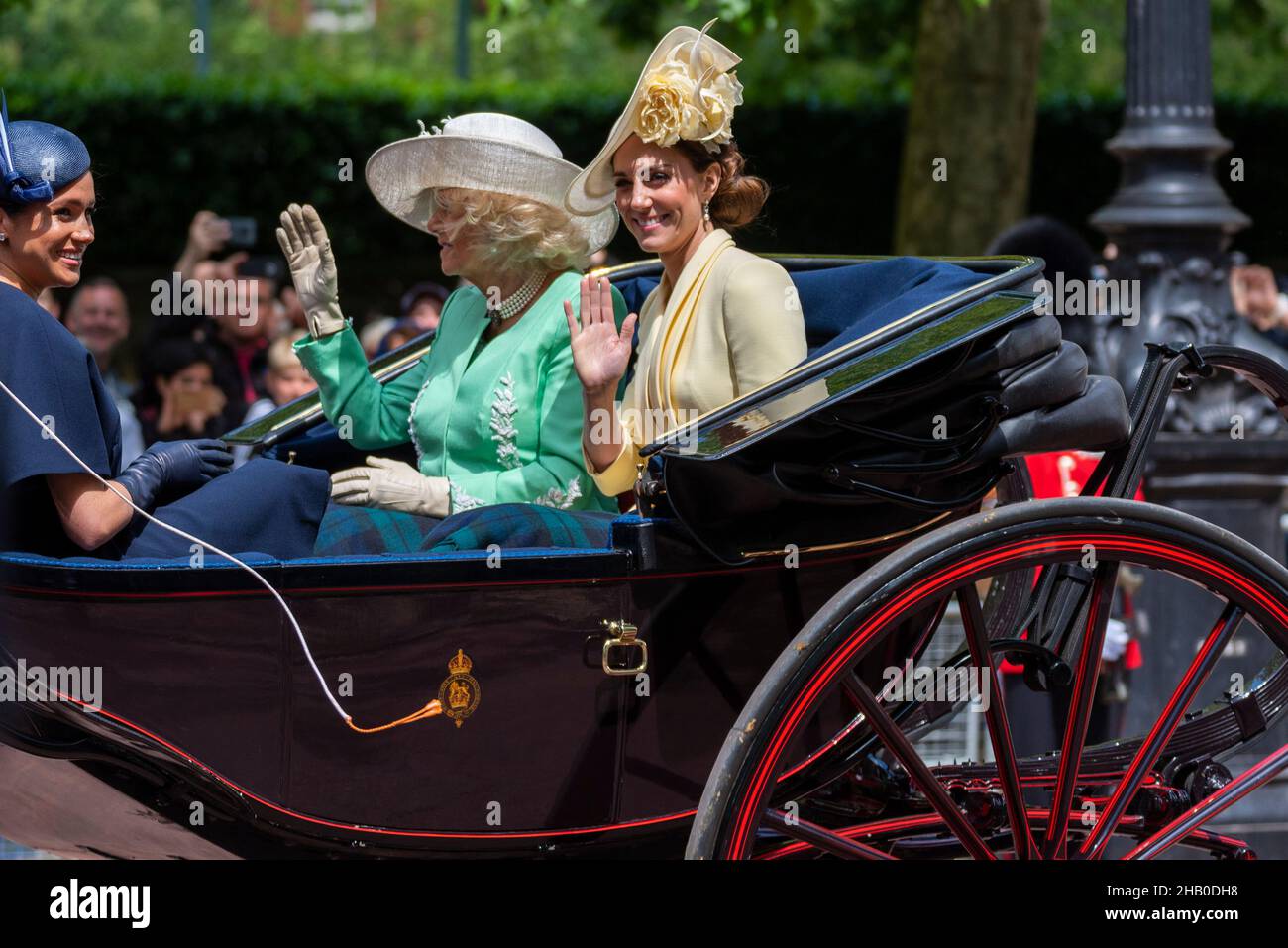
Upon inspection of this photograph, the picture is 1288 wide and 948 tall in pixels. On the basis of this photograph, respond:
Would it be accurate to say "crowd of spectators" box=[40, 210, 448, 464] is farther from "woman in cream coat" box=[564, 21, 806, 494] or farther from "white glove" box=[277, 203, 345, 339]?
"woman in cream coat" box=[564, 21, 806, 494]

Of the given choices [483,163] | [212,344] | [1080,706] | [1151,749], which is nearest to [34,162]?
[483,163]

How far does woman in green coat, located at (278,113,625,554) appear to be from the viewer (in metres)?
3.19

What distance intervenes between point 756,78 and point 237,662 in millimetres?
10805

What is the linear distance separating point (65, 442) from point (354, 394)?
0.97 metres

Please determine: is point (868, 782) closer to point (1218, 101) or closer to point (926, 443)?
point (926, 443)

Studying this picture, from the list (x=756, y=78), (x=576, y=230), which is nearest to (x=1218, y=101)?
(x=756, y=78)

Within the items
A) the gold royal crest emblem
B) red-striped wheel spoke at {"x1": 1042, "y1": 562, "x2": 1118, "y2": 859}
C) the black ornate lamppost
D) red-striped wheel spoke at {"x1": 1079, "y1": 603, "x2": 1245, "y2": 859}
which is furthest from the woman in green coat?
the black ornate lamppost

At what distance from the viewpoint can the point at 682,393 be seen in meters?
2.99

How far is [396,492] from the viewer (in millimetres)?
3209

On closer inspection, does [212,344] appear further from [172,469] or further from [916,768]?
[916,768]

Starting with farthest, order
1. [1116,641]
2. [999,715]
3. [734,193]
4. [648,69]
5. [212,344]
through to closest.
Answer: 1. [212,344]
2. [1116,641]
3. [734,193]
4. [648,69]
5. [999,715]

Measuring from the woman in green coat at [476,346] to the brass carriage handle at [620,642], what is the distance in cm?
63

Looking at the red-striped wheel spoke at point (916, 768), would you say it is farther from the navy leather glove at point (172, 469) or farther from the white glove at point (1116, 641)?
the white glove at point (1116, 641)

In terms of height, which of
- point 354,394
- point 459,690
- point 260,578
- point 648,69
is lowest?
point 459,690
